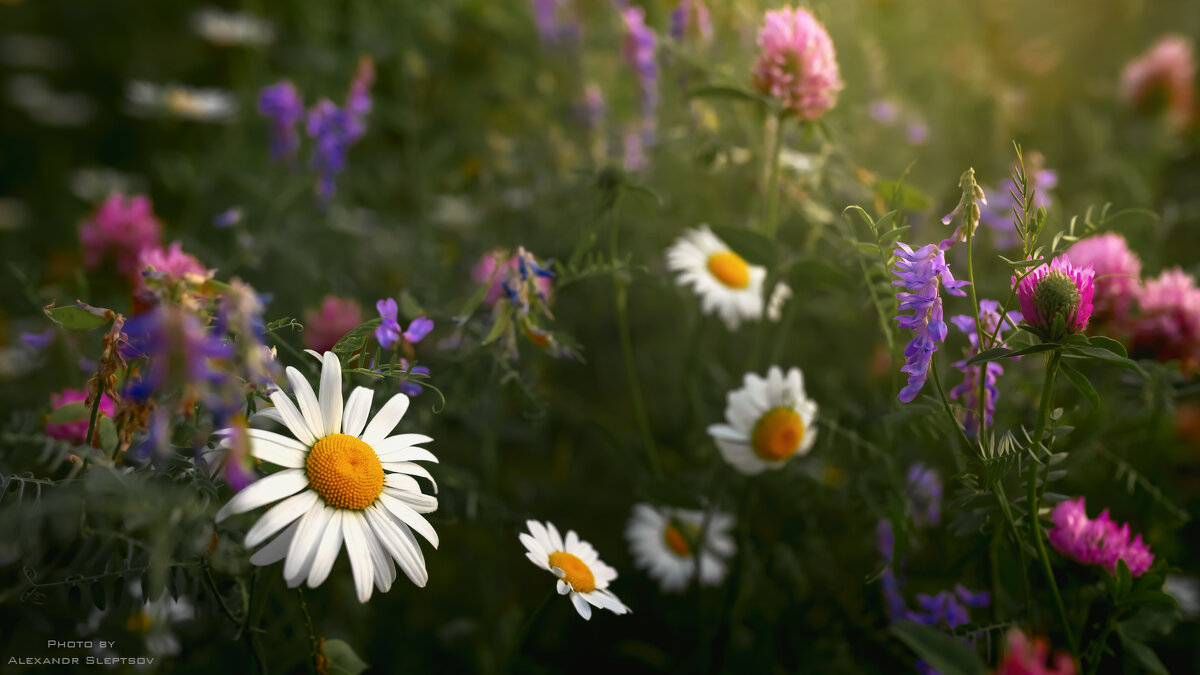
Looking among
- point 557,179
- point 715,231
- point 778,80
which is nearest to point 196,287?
point 715,231

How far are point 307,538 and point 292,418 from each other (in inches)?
4.5

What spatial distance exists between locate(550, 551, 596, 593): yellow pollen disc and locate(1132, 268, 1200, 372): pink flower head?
877 millimetres

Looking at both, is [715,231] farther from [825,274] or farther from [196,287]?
[196,287]

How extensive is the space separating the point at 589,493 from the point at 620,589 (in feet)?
0.67

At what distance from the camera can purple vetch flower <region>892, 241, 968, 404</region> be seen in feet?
2.38

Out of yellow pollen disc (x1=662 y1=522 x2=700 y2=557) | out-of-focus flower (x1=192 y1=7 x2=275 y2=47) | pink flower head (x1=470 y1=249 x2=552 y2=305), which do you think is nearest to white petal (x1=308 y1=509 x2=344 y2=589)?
pink flower head (x1=470 y1=249 x2=552 y2=305)

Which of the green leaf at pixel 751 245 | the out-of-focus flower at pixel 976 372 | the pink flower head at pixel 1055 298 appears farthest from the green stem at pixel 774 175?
the pink flower head at pixel 1055 298

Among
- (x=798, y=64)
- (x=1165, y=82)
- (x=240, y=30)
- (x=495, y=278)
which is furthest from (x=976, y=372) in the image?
(x=240, y=30)

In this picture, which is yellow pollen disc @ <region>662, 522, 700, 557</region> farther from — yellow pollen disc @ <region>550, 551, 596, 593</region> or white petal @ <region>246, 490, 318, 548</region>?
white petal @ <region>246, 490, 318, 548</region>

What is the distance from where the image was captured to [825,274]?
3.64 feet

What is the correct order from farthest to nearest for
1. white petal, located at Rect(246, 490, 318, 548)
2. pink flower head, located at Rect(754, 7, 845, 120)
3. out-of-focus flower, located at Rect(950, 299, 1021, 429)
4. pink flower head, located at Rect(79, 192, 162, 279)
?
1. pink flower head, located at Rect(79, 192, 162, 279)
2. pink flower head, located at Rect(754, 7, 845, 120)
3. out-of-focus flower, located at Rect(950, 299, 1021, 429)
4. white petal, located at Rect(246, 490, 318, 548)

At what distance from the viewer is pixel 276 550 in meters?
0.67

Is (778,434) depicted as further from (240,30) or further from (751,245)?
(240,30)

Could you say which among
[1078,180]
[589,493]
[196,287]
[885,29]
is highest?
[885,29]
